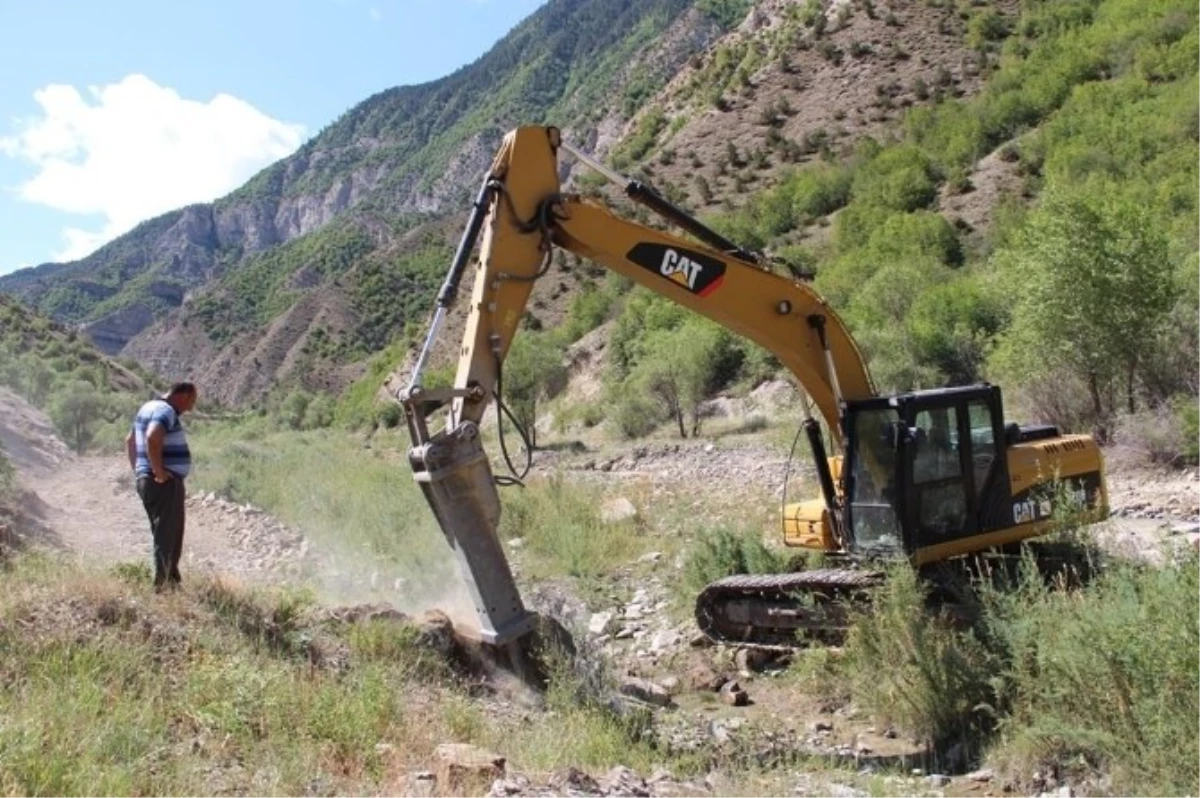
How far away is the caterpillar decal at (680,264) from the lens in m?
7.71

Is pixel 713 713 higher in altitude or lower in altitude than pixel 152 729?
lower

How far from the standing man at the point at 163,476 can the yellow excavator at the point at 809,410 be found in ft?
5.88

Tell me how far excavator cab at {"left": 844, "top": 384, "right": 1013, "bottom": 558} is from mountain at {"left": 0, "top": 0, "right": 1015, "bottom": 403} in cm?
4785

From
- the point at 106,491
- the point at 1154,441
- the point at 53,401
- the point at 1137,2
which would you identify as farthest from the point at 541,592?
the point at 1137,2

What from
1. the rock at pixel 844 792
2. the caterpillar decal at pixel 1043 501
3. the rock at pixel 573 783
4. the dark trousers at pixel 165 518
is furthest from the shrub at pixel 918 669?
the dark trousers at pixel 165 518

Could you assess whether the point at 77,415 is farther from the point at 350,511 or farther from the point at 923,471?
the point at 923,471

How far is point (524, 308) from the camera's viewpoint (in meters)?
7.35

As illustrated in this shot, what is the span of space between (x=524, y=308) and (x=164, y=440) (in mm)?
2560

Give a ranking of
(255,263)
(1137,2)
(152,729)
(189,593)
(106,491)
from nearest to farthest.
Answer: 1. (152,729)
2. (189,593)
3. (106,491)
4. (1137,2)
5. (255,263)

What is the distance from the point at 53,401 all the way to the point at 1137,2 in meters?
47.8

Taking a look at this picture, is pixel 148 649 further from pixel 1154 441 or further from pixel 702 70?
pixel 702 70

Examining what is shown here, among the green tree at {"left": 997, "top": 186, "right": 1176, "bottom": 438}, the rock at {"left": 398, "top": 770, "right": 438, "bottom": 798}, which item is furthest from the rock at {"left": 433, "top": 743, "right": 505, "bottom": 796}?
the green tree at {"left": 997, "top": 186, "right": 1176, "bottom": 438}

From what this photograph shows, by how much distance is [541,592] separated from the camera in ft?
33.6

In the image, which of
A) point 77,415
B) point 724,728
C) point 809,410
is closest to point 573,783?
point 724,728
